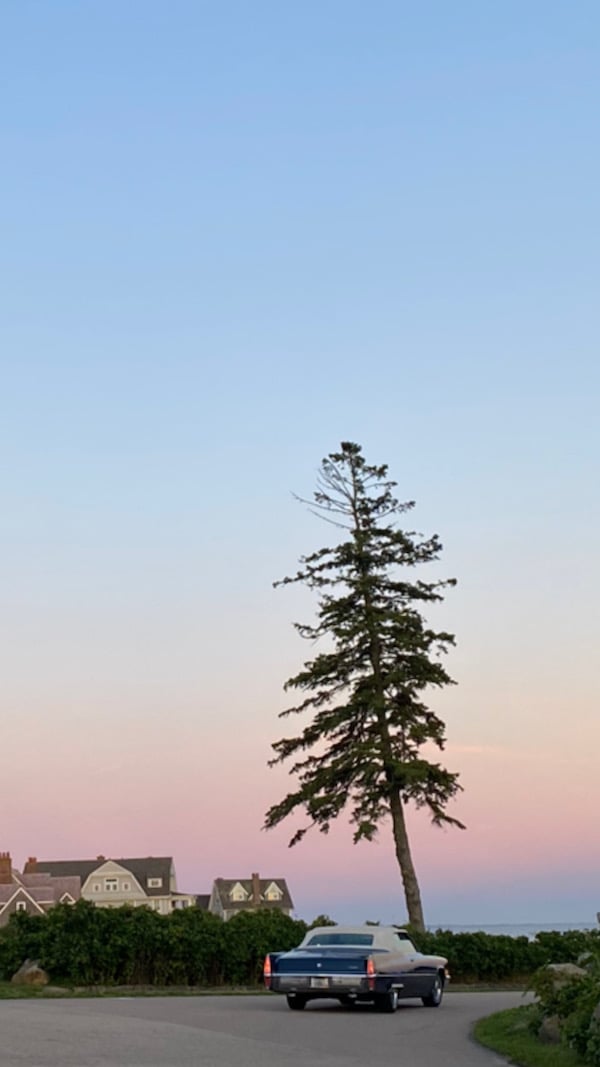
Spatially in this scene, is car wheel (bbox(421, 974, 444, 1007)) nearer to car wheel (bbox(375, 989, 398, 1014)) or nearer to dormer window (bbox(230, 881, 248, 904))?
car wheel (bbox(375, 989, 398, 1014))

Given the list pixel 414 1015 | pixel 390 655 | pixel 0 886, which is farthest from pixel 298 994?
pixel 0 886

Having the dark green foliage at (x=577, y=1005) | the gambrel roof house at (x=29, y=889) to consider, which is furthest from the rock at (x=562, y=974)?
the gambrel roof house at (x=29, y=889)

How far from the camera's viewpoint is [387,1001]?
23.2 metres

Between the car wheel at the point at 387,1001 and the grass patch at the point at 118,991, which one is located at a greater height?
the grass patch at the point at 118,991

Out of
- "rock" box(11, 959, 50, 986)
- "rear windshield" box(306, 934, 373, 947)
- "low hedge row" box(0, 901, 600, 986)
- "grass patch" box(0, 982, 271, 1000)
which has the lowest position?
"grass patch" box(0, 982, 271, 1000)

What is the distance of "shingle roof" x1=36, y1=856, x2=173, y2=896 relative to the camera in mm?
105188

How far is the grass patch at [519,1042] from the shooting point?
14.8 m

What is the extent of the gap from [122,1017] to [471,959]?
17127 millimetres

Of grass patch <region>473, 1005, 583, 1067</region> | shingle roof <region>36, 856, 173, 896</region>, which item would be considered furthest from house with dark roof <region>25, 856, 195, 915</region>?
grass patch <region>473, 1005, 583, 1067</region>

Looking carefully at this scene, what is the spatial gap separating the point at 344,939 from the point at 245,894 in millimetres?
83322

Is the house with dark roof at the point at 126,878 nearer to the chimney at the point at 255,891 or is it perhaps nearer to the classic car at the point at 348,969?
the chimney at the point at 255,891

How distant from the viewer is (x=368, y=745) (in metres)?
41.6

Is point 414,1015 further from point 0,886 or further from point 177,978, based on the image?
point 0,886

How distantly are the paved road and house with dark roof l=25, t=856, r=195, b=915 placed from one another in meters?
80.1
